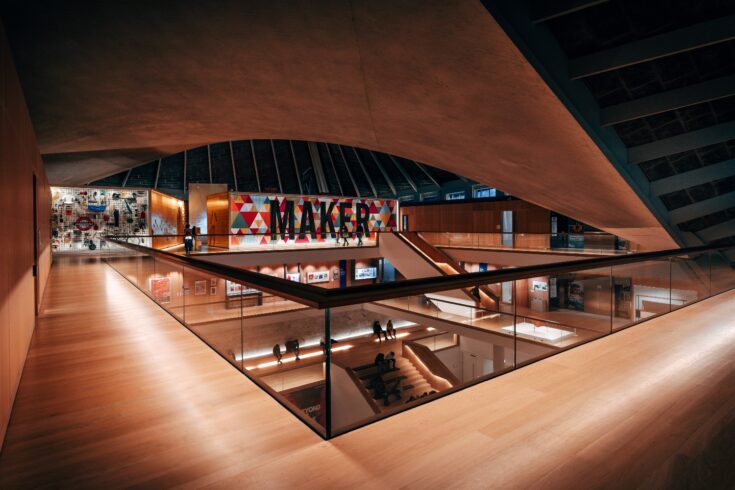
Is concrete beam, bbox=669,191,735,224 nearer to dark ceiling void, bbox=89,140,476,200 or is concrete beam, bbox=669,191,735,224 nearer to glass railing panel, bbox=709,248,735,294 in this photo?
glass railing panel, bbox=709,248,735,294

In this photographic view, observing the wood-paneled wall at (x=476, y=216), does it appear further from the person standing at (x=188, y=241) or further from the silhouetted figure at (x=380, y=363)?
the silhouetted figure at (x=380, y=363)

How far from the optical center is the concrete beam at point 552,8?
4906 millimetres

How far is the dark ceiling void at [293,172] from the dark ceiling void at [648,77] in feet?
60.0

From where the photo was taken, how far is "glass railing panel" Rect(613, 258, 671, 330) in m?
4.62

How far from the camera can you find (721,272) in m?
6.23

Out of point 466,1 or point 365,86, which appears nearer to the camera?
point 466,1

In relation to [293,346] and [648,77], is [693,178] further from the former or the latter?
[293,346]

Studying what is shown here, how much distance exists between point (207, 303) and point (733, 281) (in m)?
7.97

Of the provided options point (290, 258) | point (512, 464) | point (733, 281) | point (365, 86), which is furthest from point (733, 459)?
point (290, 258)

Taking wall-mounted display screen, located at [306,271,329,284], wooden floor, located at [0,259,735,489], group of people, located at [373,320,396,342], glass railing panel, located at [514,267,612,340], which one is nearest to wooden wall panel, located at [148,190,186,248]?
wall-mounted display screen, located at [306,271,329,284]

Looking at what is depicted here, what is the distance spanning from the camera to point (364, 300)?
7.11 ft

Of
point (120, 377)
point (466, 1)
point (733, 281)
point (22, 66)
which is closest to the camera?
point (120, 377)

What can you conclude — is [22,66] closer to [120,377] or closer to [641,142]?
[120,377]

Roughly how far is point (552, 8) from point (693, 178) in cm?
633
